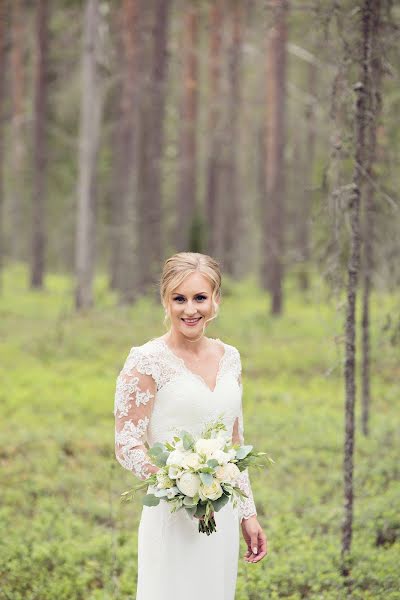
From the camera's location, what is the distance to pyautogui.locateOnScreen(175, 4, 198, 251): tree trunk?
25906 millimetres

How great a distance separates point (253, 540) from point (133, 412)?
90 centimetres

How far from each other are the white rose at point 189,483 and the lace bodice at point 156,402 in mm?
280

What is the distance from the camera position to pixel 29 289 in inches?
1097

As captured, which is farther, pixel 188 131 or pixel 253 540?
pixel 188 131

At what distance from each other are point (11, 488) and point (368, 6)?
550 cm

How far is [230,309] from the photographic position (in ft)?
74.0

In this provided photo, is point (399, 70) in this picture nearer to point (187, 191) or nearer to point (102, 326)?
point (102, 326)

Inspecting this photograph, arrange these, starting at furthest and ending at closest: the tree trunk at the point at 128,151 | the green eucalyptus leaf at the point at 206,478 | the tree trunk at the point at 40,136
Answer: the tree trunk at the point at 40,136 < the tree trunk at the point at 128,151 < the green eucalyptus leaf at the point at 206,478

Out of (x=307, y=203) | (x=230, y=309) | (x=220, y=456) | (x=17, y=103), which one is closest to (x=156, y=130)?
(x=230, y=309)

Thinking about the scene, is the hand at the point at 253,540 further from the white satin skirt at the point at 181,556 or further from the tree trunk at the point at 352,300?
the tree trunk at the point at 352,300

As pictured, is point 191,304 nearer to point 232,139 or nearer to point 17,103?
point 232,139

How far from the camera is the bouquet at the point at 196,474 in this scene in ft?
11.1

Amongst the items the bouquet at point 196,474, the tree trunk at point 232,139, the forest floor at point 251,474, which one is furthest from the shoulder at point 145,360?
the tree trunk at point 232,139

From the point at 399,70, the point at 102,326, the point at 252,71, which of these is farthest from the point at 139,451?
the point at 252,71
